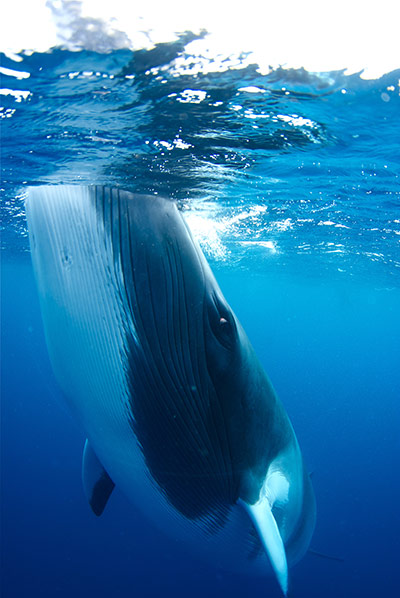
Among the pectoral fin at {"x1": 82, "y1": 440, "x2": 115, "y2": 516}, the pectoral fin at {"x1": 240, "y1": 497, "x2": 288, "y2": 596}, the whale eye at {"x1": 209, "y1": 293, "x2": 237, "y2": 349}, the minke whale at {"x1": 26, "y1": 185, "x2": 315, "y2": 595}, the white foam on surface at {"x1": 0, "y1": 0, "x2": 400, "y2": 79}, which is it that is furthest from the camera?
the pectoral fin at {"x1": 82, "y1": 440, "x2": 115, "y2": 516}

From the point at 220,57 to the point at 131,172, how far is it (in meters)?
4.79

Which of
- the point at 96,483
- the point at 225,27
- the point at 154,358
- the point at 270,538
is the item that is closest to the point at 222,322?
the point at 154,358

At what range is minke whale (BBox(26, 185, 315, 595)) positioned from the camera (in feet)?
7.73

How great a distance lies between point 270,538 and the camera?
9.95 feet

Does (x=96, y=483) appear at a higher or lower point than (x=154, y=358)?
lower

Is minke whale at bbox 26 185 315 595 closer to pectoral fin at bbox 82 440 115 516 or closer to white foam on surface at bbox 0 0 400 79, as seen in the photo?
pectoral fin at bbox 82 440 115 516

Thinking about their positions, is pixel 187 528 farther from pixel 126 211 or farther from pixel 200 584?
pixel 200 584

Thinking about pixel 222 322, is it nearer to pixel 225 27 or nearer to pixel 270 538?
pixel 270 538

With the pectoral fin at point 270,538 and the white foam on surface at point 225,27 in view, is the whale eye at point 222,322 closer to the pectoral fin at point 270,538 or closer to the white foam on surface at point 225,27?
the pectoral fin at point 270,538

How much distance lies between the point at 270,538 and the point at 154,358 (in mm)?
1841

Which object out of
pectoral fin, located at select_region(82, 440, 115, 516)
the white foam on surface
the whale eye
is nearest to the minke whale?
the whale eye

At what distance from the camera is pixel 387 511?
24781 millimetres

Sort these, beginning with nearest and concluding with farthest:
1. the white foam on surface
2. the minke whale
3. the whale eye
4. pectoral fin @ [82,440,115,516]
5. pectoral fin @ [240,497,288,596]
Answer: the minke whale < the whale eye < pectoral fin @ [240,497,288,596] < the white foam on surface < pectoral fin @ [82,440,115,516]

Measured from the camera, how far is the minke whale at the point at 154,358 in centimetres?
236
